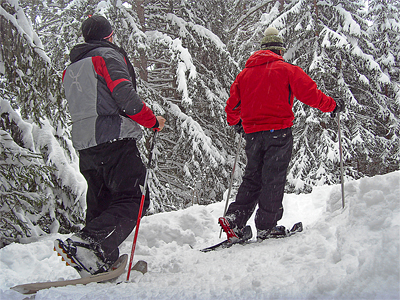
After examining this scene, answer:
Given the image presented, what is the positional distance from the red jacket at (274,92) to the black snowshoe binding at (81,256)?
7.21 ft

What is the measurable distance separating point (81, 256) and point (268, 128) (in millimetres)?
2318

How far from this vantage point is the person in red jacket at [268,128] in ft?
10.6

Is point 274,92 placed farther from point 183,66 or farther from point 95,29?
point 183,66

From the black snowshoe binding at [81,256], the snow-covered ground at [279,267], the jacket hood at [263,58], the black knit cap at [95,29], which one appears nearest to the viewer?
Answer: the snow-covered ground at [279,267]

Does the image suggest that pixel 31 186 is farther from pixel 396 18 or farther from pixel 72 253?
pixel 396 18

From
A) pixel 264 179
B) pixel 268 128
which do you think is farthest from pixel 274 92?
pixel 264 179

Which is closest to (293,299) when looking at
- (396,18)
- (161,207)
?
(161,207)

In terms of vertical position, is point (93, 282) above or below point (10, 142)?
below

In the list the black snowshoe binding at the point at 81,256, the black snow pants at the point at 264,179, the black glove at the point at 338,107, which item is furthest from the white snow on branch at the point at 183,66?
the black snowshoe binding at the point at 81,256

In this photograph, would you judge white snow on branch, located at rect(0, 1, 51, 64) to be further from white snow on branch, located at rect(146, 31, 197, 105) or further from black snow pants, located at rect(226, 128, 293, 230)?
white snow on branch, located at rect(146, 31, 197, 105)

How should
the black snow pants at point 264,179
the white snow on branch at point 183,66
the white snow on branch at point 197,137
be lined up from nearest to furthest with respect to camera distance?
1. the black snow pants at point 264,179
2. the white snow on branch at point 183,66
3. the white snow on branch at point 197,137

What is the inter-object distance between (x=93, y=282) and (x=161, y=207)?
652 centimetres

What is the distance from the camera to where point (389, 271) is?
1.25 m

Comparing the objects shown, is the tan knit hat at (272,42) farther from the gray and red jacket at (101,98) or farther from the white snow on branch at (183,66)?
the white snow on branch at (183,66)
